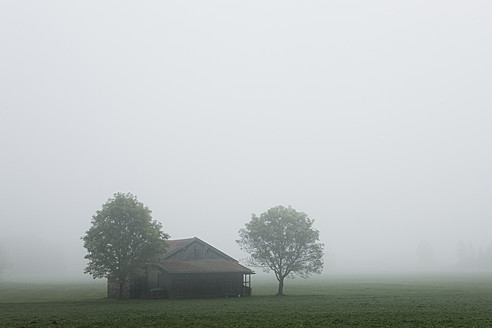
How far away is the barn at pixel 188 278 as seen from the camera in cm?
6825

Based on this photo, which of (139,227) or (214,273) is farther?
(214,273)

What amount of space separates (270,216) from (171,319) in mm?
37902

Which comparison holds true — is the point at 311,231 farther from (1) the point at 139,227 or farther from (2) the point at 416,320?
(2) the point at 416,320

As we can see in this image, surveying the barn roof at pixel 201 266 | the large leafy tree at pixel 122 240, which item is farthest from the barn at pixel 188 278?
the large leafy tree at pixel 122 240

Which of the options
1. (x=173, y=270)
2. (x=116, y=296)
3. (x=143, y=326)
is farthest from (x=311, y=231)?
(x=143, y=326)

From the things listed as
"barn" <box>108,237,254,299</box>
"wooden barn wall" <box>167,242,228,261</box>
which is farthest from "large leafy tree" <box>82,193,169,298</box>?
"wooden barn wall" <box>167,242,228,261</box>

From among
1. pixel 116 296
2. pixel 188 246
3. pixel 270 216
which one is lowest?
pixel 116 296

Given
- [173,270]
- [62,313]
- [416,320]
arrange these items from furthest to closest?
[173,270] → [62,313] → [416,320]

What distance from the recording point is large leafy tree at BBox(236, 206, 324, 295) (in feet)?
239

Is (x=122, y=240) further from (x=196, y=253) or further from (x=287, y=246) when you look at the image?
(x=287, y=246)

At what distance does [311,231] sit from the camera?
7362 cm

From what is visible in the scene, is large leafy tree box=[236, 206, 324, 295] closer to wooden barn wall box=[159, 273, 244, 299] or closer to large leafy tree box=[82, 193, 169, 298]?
wooden barn wall box=[159, 273, 244, 299]

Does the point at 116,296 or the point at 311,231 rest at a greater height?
the point at 311,231

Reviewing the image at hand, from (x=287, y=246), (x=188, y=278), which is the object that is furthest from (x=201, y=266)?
(x=287, y=246)
